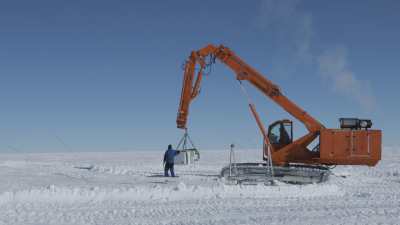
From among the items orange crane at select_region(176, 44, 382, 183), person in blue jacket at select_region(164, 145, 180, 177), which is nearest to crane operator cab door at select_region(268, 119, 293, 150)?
orange crane at select_region(176, 44, 382, 183)

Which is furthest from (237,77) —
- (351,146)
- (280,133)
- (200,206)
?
(200,206)

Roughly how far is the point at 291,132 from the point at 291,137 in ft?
0.67

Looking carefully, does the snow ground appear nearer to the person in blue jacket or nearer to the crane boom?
the crane boom

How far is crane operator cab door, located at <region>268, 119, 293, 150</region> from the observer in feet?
62.5

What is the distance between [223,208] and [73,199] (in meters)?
3.80

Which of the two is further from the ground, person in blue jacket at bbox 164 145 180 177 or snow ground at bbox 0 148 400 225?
person in blue jacket at bbox 164 145 180 177

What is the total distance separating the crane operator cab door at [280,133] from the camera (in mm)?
19047

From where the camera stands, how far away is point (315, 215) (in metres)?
9.90

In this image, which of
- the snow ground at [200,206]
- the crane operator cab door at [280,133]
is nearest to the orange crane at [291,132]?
the crane operator cab door at [280,133]

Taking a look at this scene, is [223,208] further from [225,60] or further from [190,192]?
[225,60]

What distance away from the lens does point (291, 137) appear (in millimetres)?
19047

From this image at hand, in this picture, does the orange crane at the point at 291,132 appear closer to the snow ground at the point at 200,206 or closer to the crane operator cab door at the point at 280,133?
the crane operator cab door at the point at 280,133

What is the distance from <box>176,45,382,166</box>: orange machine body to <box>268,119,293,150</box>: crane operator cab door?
0.19 feet

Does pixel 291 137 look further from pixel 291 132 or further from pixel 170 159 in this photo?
pixel 170 159
